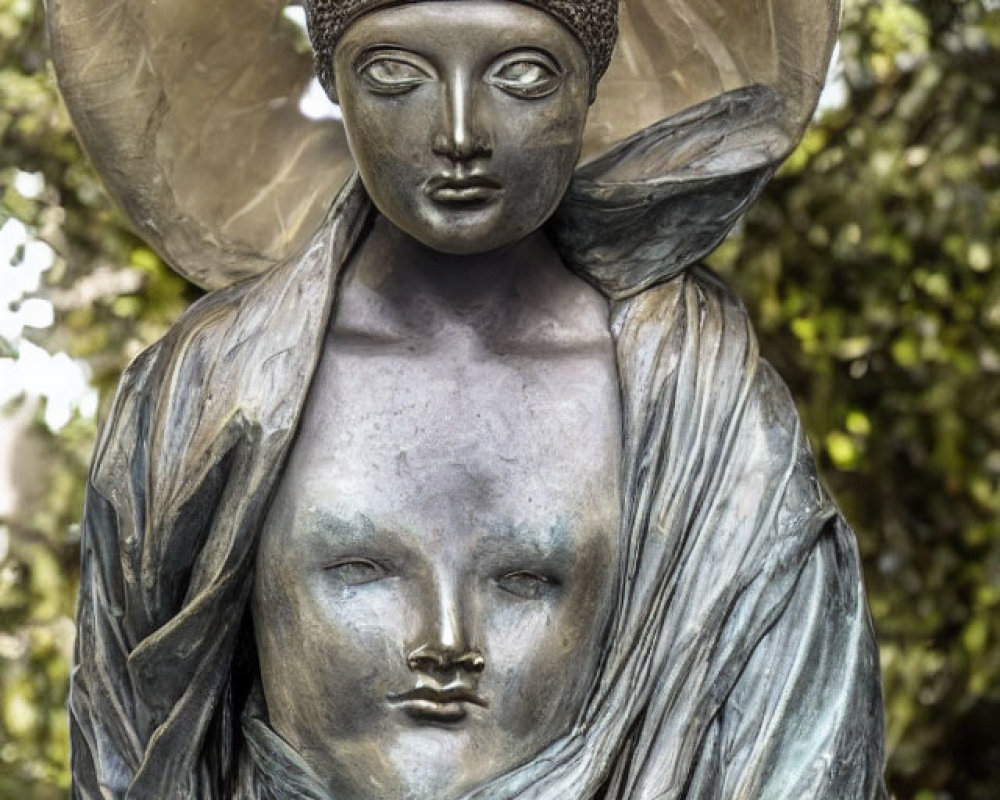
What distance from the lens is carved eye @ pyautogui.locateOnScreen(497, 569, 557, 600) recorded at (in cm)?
316

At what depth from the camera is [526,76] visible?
3053mm

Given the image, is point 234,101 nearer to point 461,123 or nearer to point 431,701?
point 461,123

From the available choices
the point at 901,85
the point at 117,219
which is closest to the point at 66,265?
the point at 117,219

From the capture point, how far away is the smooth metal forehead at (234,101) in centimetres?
345

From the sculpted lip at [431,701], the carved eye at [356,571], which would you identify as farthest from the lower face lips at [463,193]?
the sculpted lip at [431,701]

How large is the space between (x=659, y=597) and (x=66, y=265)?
74.7 inches

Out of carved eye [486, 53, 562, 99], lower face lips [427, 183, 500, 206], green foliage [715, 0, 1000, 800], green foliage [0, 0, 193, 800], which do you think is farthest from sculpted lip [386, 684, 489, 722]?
green foliage [715, 0, 1000, 800]

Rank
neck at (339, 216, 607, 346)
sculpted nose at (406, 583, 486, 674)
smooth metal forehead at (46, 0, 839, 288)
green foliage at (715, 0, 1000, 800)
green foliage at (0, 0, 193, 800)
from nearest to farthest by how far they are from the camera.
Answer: sculpted nose at (406, 583, 486, 674), neck at (339, 216, 607, 346), smooth metal forehead at (46, 0, 839, 288), green foliage at (0, 0, 193, 800), green foliage at (715, 0, 1000, 800)

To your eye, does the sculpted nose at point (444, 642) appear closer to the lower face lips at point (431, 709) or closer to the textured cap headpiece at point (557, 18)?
the lower face lips at point (431, 709)

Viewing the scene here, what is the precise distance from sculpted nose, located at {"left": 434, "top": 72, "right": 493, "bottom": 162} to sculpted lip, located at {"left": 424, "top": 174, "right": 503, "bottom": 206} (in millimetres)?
31

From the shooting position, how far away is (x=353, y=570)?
10.4 feet

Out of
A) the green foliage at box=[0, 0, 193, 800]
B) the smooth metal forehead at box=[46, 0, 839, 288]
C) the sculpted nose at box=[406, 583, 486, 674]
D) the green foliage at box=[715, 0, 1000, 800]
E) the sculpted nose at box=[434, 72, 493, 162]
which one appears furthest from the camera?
the green foliage at box=[715, 0, 1000, 800]

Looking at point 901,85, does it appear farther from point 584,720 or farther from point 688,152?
point 584,720

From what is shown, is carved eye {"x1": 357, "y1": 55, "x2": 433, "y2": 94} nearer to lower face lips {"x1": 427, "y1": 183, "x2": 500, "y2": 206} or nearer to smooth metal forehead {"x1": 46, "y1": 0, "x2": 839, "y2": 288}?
lower face lips {"x1": 427, "y1": 183, "x2": 500, "y2": 206}
